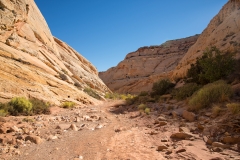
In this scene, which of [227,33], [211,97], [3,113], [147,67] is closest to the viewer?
[3,113]

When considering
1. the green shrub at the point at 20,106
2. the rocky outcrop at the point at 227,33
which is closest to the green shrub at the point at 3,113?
the green shrub at the point at 20,106

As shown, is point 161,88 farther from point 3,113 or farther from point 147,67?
point 147,67

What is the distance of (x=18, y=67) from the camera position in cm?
1073

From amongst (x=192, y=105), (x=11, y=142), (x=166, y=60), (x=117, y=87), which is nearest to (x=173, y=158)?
(x=11, y=142)

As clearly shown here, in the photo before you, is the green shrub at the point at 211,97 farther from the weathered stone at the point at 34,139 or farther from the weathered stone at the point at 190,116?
the weathered stone at the point at 34,139

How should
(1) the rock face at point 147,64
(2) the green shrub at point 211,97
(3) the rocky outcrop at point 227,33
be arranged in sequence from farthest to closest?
(1) the rock face at point 147,64, (3) the rocky outcrop at point 227,33, (2) the green shrub at point 211,97

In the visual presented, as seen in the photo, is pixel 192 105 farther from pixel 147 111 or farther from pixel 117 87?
pixel 117 87

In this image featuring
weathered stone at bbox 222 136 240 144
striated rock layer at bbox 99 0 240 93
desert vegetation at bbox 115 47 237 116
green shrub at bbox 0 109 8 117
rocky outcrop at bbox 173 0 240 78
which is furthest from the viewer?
striated rock layer at bbox 99 0 240 93

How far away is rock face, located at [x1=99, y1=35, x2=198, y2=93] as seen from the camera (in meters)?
Answer: 48.9

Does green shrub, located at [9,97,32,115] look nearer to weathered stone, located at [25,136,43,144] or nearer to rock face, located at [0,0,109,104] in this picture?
rock face, located at [0,0,109,104]

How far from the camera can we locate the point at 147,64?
54.8m

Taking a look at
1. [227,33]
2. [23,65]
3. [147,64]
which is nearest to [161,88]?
[227,33]

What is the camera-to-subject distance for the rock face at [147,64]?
48.9 m

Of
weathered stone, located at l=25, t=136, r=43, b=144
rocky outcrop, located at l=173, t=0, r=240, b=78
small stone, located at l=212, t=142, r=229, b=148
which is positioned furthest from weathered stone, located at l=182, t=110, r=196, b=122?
rocky outcrop, located at l=173, t=0, r=240, b=78
